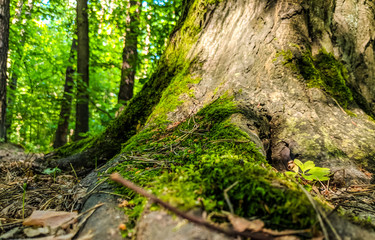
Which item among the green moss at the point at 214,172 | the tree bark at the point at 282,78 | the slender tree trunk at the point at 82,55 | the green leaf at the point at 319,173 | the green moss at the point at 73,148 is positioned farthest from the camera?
the slender tree trunk at the point at 82,55

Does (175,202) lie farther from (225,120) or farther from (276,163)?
(276,163)

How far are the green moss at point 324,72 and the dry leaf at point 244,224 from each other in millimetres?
2028

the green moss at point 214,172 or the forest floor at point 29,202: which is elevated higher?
the green moss at point 214,172

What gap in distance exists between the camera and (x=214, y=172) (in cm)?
106

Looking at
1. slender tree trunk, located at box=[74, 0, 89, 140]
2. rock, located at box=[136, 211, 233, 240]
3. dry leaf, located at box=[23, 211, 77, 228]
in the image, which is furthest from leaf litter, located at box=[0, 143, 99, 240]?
slender tree trunk, located at box=[74, 0, 89, 140]

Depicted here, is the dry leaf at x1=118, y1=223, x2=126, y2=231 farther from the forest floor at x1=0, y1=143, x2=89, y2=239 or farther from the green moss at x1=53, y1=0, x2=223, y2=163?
the green moss at x1=53, y1=0, x2=223, y2=163

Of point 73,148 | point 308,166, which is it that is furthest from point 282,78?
point 73,148

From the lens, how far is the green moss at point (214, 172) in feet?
2.82

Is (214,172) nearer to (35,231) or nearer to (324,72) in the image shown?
(35,231)

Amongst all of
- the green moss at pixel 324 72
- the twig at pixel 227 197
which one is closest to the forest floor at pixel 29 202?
the twig at pixel 227 197

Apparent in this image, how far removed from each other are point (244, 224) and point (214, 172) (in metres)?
0.31

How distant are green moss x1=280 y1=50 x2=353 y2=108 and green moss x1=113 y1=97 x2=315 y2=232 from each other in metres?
1.00

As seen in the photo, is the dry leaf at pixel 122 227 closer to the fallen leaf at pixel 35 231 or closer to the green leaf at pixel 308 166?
the fallen leaf at pixel 35 231

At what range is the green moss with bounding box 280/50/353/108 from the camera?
2391 millimetres
